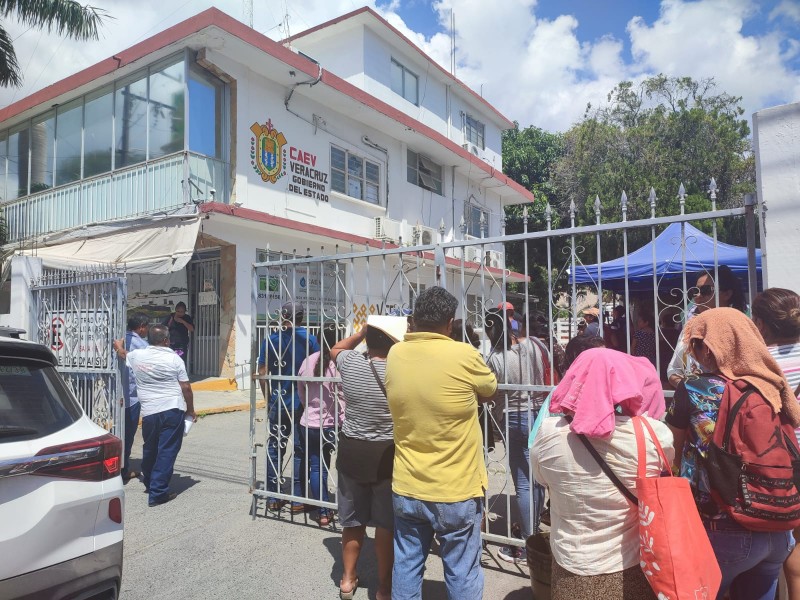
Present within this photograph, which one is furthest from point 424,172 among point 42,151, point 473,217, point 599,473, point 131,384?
point 599,473

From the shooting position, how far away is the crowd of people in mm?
2160

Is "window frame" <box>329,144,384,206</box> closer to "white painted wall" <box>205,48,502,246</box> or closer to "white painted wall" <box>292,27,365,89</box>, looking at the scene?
"white painted wall" <box>205,48,502,246</box>

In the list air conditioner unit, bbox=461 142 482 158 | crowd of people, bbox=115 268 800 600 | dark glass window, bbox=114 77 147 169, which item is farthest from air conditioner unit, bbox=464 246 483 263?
dark glass window, bbox=114 77 147 169

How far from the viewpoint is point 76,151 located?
12.3 m

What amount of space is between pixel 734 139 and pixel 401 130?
11940mm

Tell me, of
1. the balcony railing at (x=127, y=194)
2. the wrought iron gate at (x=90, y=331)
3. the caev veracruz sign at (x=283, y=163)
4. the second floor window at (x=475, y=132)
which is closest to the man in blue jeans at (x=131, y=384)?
the wrought iron gate at (x=90, y=331)

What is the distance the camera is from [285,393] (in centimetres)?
478

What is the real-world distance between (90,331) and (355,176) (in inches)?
361

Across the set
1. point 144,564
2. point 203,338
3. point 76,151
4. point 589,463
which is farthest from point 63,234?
point 589,463

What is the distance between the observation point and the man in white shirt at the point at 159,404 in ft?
17.0

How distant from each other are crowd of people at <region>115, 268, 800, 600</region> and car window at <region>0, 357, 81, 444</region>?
56.0 inches

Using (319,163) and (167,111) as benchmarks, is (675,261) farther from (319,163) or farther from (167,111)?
(319,163)

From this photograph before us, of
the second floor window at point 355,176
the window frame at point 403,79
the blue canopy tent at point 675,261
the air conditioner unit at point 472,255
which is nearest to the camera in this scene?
the blue canopy tent at point 675,261

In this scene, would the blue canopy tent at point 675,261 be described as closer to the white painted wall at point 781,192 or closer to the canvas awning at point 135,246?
the white painted wall at point 781,192
